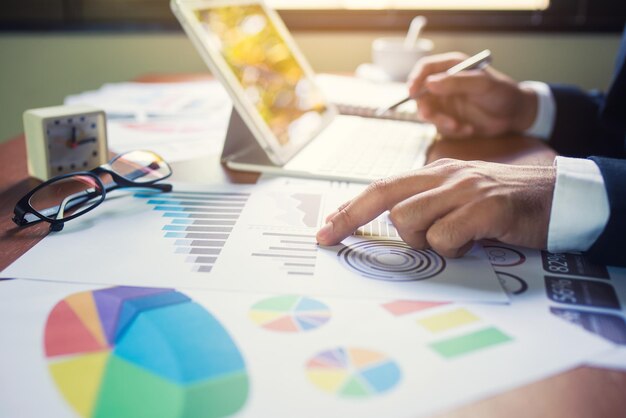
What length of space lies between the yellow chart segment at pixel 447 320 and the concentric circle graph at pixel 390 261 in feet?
0.22

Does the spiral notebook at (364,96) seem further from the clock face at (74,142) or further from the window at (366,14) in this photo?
the clock face at (74,142)

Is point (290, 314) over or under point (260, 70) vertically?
under

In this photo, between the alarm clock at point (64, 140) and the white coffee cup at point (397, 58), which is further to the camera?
the white coffee cup at point (397, 58)

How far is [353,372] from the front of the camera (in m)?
0.39

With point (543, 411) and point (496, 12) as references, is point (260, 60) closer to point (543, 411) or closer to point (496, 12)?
point (543, 411)

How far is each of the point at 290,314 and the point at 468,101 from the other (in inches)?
28.0

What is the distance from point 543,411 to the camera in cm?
36

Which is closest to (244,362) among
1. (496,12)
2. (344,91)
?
(344,91)

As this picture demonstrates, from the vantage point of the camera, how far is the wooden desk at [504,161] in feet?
1.17

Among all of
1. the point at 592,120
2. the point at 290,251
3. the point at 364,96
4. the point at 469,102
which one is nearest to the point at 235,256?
the point at 290,251

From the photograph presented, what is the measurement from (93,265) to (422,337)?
301 mm

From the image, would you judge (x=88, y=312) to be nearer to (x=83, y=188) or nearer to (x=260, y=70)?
(x=83, y=188)

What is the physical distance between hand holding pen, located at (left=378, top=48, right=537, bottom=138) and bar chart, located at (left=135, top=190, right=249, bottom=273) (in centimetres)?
45

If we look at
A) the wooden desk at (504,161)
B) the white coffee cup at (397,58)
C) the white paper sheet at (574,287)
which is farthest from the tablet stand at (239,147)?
the white coffee cup at (397,58)
